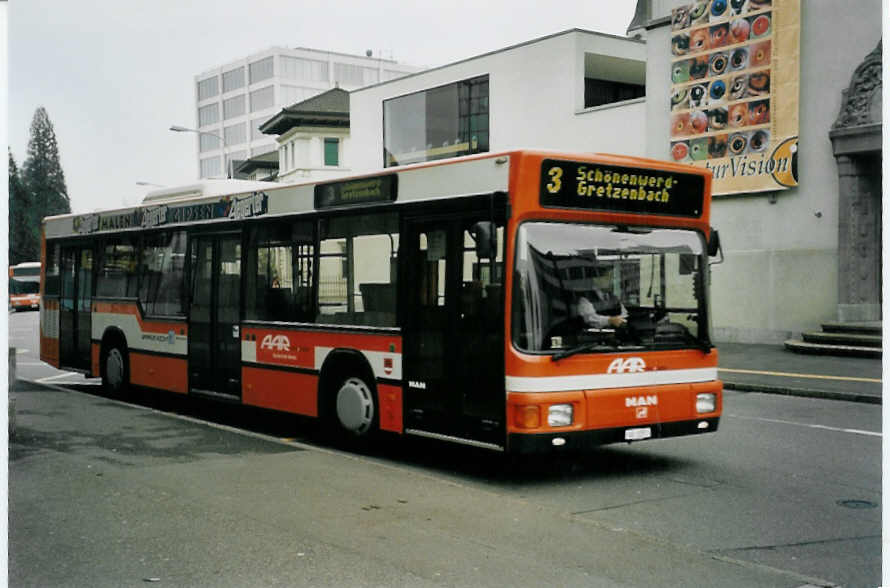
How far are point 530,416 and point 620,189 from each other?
2.09 m

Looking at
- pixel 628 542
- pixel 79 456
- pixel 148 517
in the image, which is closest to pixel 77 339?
pixel 79 456

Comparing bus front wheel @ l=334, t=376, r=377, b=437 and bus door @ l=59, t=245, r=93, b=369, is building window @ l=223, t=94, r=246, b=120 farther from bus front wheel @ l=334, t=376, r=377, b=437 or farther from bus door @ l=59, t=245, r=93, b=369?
Answer: bus door @ l=59, t=245, r=93, b=369

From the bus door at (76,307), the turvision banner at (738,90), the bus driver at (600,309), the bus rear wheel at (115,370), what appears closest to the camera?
the bus driver at (600,309)

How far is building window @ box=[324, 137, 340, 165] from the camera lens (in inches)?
1713

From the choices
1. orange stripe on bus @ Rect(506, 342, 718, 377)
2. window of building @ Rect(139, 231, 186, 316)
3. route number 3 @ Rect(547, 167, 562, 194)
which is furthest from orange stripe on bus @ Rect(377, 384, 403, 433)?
window of building @ Rect(139, 231, 186, 316)

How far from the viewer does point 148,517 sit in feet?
22.1

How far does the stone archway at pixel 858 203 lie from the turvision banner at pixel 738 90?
1154mm

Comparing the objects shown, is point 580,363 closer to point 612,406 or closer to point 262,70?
point 612,406

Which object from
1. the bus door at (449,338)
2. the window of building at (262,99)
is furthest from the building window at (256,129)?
the bus door at (449,338)

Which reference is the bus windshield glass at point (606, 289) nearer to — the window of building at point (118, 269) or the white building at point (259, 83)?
the white building at point (259, 83)

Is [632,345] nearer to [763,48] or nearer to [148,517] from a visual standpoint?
[148,517]

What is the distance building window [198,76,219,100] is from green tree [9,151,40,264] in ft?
5.46

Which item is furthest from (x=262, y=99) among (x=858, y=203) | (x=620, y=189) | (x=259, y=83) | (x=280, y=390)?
(x=858, y=203)

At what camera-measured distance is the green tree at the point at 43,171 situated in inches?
265
